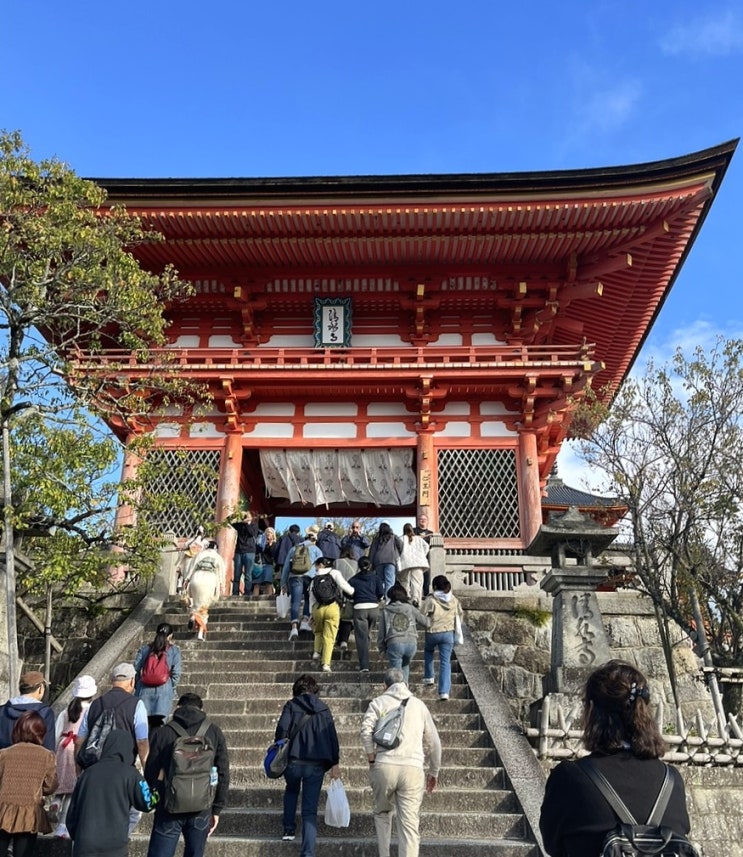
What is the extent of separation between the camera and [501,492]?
15.5m

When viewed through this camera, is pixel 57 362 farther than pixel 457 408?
No

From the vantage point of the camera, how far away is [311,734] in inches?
223

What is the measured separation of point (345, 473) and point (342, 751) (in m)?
9.58

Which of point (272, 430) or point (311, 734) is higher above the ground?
point (272, 430)

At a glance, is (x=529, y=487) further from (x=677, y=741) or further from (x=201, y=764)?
(x=201, y=764)

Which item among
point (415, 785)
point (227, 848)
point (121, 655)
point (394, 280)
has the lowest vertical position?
point (227, 848)

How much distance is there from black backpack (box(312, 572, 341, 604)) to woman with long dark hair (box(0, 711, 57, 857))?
417 cm

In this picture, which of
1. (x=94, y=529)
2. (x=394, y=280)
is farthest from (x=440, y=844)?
(x=394, y=280)

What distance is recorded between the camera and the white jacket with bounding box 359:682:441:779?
5.26 meters

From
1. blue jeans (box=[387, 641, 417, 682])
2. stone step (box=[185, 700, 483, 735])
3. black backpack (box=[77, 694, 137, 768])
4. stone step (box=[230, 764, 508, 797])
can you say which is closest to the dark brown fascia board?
blue jeans (box=[387, 641, 417, 682])

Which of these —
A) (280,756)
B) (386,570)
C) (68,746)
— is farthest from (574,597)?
(68,746)

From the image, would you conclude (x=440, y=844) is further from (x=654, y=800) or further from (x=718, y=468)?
(x=718, y=468)

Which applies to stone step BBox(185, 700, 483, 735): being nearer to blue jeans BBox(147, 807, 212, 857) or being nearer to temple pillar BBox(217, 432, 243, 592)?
blue jeans BBox(147, 807, 212, 857)

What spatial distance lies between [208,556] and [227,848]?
523cm
